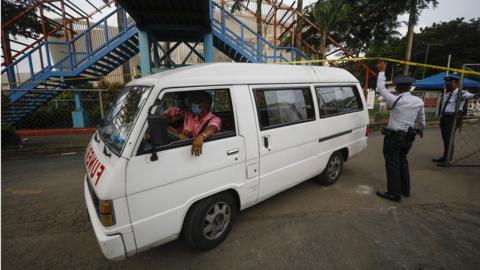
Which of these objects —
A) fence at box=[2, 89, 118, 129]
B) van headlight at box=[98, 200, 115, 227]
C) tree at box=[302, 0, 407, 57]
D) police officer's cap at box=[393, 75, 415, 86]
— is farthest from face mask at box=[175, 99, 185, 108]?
tree at box=[302, 0, 407, 57]

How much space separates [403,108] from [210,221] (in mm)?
3247

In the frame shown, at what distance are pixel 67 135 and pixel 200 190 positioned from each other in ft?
26.7

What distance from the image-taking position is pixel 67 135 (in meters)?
8.05

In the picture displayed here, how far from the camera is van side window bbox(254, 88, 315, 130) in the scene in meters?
2.82

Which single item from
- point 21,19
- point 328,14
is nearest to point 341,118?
point 328,14

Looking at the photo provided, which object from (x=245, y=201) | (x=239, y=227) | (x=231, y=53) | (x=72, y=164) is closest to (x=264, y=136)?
(x=245, y=201)

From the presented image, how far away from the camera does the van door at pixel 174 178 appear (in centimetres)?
200

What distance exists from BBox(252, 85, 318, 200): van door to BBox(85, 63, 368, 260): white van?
0.05 feet

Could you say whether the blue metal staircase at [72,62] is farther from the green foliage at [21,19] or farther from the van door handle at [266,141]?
the van door handle at [266,141]

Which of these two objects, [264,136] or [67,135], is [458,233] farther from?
[67,135]

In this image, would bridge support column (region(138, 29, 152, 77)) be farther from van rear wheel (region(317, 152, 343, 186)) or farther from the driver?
Result: van rear wheel (region(317, 152, 343, 186))

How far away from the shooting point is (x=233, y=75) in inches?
102

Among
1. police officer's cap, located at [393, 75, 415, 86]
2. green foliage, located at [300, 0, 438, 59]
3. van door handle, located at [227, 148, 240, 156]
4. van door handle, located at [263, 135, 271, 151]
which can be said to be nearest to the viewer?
van door handle, located at [227, 148, 240, 156]

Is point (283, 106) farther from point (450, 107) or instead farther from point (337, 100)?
point (450, 107)
